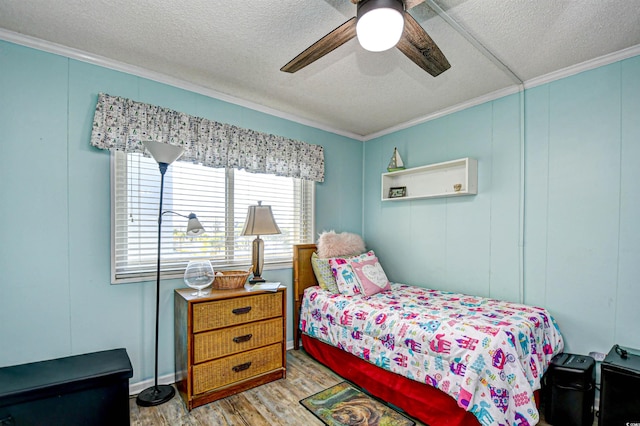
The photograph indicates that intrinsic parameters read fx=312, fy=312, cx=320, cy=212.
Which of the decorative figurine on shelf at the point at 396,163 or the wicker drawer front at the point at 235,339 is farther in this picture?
the decorative figurine on shelf at the point at 396,163

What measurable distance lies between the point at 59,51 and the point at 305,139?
6.88ft

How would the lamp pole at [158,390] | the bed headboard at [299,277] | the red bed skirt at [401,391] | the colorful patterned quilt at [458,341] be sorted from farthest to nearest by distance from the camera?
the bed headboard at [299,277], the lamp pole at [158,390], the red bed skirt at [401,391], the colorful patterned quilt at [458,341]

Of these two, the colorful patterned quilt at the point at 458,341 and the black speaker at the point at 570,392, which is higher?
the colorful patterned quilt at the point at 458,341

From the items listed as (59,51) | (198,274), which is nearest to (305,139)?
(198,274)

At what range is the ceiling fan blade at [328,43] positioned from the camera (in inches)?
57.4

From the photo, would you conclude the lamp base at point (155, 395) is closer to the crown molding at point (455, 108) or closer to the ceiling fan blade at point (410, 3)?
the ceiling fan blade at point (410, 3)

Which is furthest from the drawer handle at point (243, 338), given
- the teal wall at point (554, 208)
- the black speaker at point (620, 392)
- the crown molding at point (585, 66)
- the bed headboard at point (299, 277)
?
the crown molding at point (585, 66)

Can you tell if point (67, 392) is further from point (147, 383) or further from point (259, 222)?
point (259, 222)

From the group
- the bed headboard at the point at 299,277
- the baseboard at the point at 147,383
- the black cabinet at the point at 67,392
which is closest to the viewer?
the black cabinet at the point at 67,392

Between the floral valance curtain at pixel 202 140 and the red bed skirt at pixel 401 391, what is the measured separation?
179cm

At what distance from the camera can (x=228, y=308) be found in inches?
91.7

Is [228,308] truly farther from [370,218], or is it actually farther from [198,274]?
[370,218]

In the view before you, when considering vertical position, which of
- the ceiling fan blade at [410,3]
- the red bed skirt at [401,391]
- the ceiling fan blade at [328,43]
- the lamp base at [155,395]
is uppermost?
the ceiling fan blade at [410,3]

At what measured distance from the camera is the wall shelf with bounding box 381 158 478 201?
9.33ft
